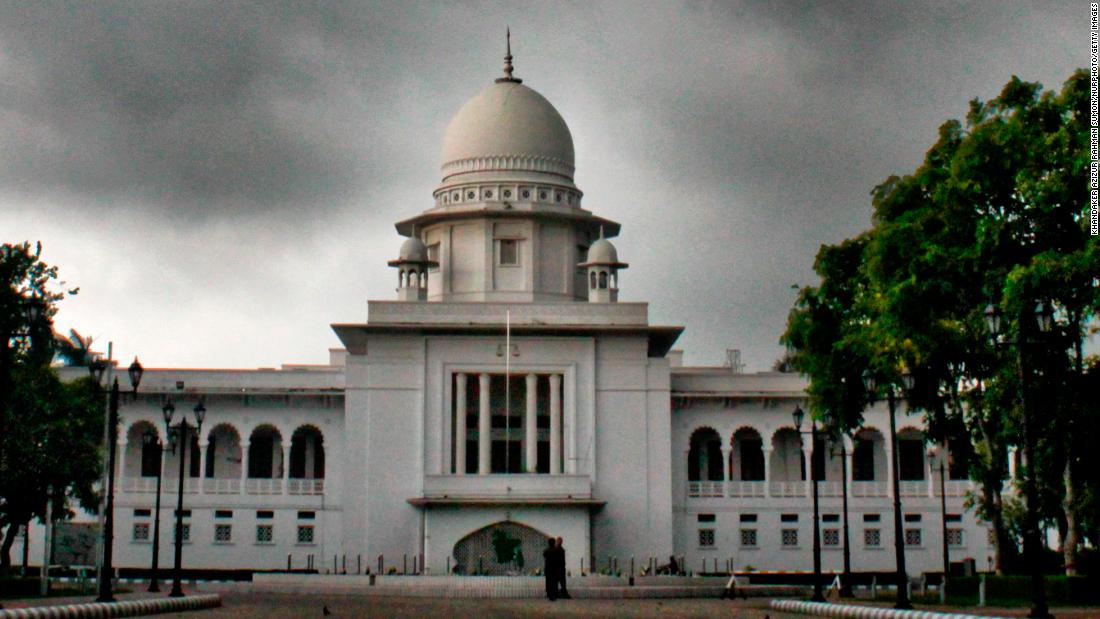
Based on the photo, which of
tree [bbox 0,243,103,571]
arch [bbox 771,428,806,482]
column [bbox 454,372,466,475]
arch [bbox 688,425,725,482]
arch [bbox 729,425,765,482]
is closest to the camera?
tree [bbox 0,243,103,571]

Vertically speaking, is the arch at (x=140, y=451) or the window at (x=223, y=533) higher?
the arch at (x=140, y=451)

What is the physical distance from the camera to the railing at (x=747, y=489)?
6225cm

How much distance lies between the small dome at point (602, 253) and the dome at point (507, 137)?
4835 millimetres

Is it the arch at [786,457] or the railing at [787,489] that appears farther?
the arch at [786,457]

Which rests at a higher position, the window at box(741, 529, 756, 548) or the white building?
the white building

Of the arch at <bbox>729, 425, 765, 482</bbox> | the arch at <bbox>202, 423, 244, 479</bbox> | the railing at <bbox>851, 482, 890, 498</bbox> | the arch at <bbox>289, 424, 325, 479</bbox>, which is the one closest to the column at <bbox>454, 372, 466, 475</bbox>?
the arch at <bbox>289, 424, 325, 479</bbox>

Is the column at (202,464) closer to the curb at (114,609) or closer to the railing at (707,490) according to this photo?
the railing at (707,490)

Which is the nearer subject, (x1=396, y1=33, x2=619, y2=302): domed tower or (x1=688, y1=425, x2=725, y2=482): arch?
(x1=396, y1=33, x2=619, y2=302): domed tower

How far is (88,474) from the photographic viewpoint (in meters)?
46.8

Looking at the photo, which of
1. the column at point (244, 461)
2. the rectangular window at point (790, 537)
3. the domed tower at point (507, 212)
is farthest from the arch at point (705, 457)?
the column at point (244, 461)

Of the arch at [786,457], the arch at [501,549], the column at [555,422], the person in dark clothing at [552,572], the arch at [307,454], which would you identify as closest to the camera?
the person in dark clothing at [552,572]

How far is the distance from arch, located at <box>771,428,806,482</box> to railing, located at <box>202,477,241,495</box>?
2268 cm

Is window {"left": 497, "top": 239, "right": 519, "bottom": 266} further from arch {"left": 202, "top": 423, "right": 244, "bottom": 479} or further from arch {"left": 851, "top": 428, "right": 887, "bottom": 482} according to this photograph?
arch {"left": 851, "top": 428, "right": 887, "bottom": 482}

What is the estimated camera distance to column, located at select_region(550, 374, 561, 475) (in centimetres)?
5808
